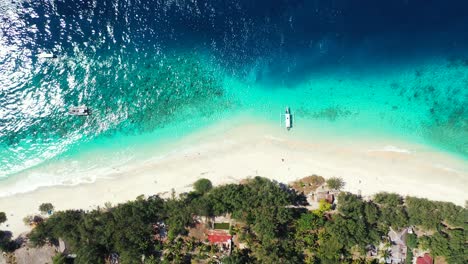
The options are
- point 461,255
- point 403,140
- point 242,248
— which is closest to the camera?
point 461,255

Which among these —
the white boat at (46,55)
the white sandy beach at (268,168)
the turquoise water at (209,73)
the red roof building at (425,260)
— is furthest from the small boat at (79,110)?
the red roof building at (425,260)

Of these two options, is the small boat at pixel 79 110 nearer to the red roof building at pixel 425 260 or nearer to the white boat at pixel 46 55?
the white boat at pixel 46 55

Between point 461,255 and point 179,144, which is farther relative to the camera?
point 179,144

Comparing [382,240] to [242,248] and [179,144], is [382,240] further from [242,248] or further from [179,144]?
[179,144]

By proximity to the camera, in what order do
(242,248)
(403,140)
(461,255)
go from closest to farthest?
1. (461,255)
2. (242,248)
3. (403,140)

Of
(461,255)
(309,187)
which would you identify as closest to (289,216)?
(309,187)
